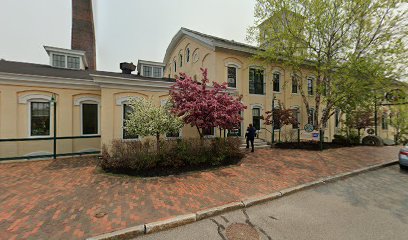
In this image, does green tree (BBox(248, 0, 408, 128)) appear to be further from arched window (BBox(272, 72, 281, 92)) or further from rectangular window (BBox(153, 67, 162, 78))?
rectangular window (BBox(153, 67, 162, 78))

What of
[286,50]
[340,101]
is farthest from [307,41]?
[340,101]

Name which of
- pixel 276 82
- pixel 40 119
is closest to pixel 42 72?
pixel 40 119

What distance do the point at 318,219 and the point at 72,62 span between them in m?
18.8

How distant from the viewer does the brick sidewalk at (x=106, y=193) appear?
11.9ft

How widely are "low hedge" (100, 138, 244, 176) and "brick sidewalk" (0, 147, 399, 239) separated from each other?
518mm

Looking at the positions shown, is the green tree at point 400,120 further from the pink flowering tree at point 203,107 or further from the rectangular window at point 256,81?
the pink flowering tree at point 203,107

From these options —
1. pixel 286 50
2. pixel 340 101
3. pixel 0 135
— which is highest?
pixel 286 50

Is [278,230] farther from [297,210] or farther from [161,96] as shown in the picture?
[161,96]

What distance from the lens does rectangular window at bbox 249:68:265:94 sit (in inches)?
613

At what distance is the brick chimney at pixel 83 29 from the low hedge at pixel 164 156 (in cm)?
2299

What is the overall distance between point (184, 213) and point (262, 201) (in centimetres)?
232

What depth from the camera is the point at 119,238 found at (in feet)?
10.8

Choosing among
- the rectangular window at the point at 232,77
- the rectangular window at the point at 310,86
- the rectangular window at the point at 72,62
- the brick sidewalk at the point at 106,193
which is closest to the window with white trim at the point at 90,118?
the brick sidewalk at the point at 106,193

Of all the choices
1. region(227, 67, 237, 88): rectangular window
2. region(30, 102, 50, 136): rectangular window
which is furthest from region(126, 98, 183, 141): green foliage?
region(227, 67, 237, 88): rectangular window
